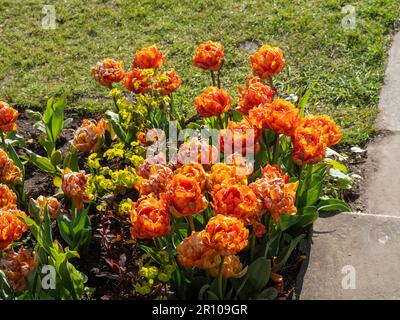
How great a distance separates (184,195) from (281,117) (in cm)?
66

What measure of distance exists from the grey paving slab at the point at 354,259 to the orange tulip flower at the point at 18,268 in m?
1.21

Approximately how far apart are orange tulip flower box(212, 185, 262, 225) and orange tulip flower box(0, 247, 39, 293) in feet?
2.80

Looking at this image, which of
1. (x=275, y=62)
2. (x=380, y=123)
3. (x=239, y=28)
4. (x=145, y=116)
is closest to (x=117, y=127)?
(x=145, y=116)

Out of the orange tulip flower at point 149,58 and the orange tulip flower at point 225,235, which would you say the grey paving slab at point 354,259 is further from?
the orange tulip flower at point 149,58

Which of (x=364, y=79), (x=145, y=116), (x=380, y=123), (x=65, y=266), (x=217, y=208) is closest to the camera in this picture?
(x=217, y=208)

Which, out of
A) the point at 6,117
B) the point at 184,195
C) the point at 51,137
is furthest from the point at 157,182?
the point at 51,137

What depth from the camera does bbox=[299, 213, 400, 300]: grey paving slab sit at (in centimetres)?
298

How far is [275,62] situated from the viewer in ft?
10.8

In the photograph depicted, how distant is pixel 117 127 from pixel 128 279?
44.3 inches

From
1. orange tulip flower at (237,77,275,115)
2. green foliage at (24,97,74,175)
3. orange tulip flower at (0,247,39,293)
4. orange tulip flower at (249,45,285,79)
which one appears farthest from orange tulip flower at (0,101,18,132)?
orange tulip flower at (249,45,285,79)

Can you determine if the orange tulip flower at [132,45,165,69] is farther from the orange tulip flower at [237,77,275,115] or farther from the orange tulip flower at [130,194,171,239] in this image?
the orange tulip flower at [130,194,171,239]

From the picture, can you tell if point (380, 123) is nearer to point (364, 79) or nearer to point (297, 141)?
point (364, 79)

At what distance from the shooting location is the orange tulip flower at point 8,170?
320 cm

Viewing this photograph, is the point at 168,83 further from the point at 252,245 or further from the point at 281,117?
the point at 252,245
